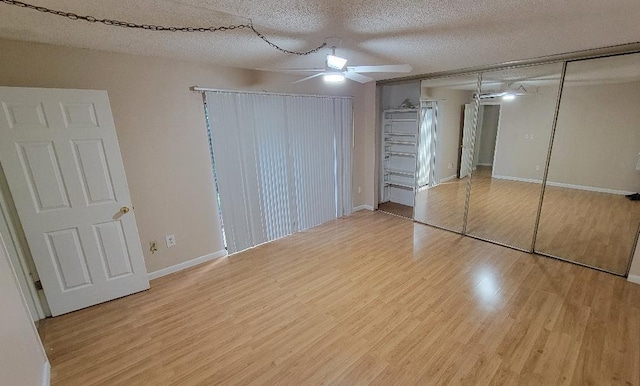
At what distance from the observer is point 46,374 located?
1742mm

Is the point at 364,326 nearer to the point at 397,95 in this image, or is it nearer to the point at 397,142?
the point at 397,142

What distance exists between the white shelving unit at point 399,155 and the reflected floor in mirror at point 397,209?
9 centimetres

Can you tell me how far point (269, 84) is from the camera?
11.2ft

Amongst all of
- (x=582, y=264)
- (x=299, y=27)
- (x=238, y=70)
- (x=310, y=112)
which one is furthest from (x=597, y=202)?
(x=238, y=70)

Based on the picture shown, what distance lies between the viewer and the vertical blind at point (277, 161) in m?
3.18

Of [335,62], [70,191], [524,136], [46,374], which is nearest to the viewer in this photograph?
[46,374]

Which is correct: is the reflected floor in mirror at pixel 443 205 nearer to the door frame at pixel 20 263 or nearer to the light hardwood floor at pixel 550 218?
the light hardwood floor at pixel 550 218

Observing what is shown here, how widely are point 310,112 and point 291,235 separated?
1.89 meters

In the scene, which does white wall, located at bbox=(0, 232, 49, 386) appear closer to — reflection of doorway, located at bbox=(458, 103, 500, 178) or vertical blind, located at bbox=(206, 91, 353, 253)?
vertical blind, located at bbox=(206, 91, 353, 253)

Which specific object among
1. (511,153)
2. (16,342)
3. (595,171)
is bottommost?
(16,342)

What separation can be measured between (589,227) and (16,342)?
6.11m

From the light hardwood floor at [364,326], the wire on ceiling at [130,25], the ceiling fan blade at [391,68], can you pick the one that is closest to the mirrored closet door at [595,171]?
the light hardwood floor at [364,326]

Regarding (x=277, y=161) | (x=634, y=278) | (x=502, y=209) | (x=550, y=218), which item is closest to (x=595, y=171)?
(x=550, y=218)

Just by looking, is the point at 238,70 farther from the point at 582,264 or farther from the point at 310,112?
the point at 582,264
